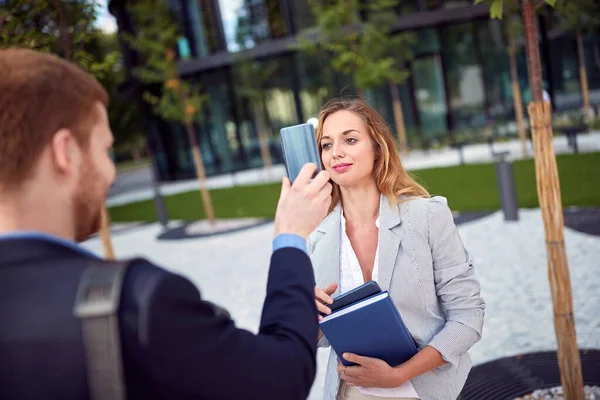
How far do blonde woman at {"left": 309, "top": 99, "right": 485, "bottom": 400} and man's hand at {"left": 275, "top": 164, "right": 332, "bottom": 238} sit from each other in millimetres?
727

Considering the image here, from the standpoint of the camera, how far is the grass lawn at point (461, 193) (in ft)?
33.1

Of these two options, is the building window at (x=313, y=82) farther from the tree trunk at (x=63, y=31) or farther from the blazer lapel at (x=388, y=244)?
the blazer lapel at (x=388, y=244)

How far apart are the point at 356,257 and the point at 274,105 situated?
77.6ft

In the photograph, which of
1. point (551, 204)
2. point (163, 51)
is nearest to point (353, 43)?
point (163, 51)

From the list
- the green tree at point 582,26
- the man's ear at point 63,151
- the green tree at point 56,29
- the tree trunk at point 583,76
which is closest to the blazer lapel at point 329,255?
the man's ear at point 63,151

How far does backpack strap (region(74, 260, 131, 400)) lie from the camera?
0.92 meters

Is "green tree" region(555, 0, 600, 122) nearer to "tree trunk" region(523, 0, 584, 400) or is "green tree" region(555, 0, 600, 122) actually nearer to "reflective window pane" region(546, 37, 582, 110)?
"reflective window pane" region(546, 37, 582, 110)

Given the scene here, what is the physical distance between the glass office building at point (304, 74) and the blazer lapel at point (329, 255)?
18532 mm

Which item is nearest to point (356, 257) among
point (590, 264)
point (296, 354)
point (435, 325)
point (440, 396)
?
point (435, 325)

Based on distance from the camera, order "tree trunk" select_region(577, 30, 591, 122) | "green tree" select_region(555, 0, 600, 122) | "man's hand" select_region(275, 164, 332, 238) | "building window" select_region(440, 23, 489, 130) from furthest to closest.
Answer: "building window" select_region(440, 23, 489, 130)
"tree trunk" select_region(577, 30, 591, 122)
"green tree" select_region(555, 0, 600, 122)
"man's hand" select_region(275, 164, 332, 238)

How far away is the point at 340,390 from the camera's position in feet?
8.02

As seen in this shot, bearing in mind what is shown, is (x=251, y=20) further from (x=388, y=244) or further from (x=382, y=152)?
(x=388, y=244)

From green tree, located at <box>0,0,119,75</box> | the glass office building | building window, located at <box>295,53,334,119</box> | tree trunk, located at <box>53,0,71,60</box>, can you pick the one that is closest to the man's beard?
green tree, located at <box>0,0,119,75</box>

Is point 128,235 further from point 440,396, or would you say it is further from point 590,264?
point 440,396
